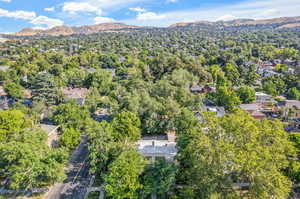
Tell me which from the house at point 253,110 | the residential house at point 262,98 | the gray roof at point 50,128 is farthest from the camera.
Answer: the residential house at point 262,98

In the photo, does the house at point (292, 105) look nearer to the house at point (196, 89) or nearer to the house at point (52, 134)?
the house at point (196, 89)

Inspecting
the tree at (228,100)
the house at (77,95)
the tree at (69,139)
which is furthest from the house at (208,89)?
the tree at (69,139)

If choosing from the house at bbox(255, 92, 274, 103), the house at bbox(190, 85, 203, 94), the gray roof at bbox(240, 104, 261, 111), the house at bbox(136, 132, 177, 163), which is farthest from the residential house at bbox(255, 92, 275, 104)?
the house at bbox(136, 132, 177, 163)

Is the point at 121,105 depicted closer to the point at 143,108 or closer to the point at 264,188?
the point at 143,108

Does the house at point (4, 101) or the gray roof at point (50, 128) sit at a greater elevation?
the house at point (4, 101)

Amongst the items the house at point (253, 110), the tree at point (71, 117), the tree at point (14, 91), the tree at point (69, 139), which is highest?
the tree at point (14, 91)
